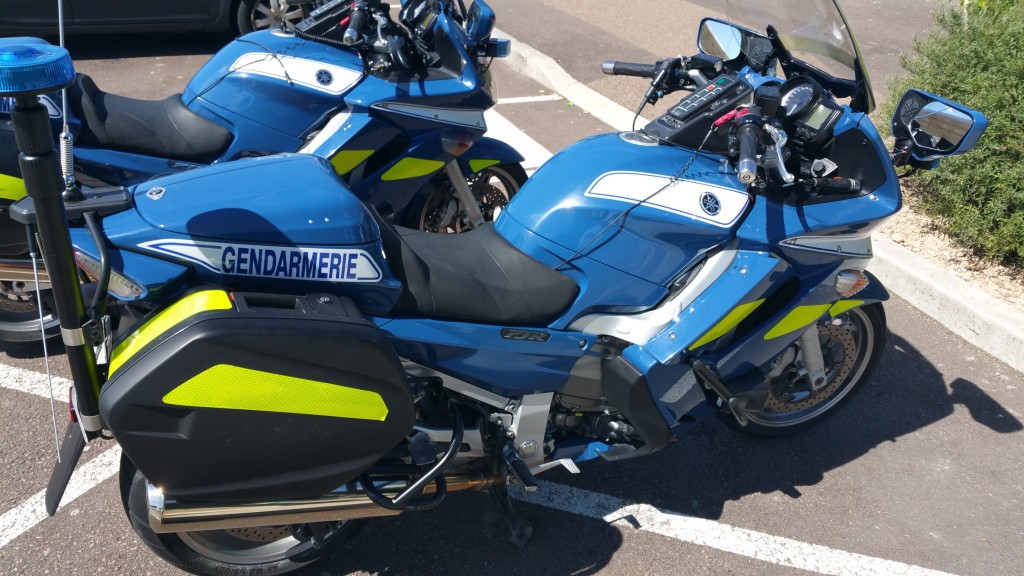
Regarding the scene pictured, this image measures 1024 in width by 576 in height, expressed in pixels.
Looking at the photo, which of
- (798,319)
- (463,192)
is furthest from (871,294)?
(463,192)

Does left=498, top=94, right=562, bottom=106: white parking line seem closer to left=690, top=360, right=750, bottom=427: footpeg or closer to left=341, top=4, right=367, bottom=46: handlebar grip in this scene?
left=341, top=4, right=367, bottom=46: handlebar grip

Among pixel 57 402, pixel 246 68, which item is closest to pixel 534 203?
pixel 246 68

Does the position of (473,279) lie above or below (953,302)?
above

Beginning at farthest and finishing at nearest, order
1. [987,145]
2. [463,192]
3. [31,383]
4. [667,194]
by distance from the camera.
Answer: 1. [987,145]
2. [463,192]
3. [31,383]
4. [667,194]

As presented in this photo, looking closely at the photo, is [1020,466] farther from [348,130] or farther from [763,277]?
[348,130]

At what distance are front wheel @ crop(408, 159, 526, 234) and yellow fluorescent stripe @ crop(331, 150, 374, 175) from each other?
46 centimetres

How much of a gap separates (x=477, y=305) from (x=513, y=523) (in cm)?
89

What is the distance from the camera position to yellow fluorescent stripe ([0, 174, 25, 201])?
3289 millimetres

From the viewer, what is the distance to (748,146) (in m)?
2.49

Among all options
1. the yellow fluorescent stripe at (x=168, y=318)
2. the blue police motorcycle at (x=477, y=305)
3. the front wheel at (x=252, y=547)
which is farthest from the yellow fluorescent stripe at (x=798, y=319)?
the yellow fluorescent stripe at (x=168, y=318)

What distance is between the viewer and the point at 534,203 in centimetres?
275

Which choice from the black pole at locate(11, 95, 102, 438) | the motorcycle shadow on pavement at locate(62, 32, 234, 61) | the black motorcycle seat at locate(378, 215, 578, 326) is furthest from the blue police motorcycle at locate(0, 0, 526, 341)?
the motorcycle shadow on pavement at locate(62, 32, 234, 61)

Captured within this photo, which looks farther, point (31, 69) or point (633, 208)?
point (633, 208)

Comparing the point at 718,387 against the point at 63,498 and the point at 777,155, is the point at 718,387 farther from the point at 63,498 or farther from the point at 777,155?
the point at 63,498
